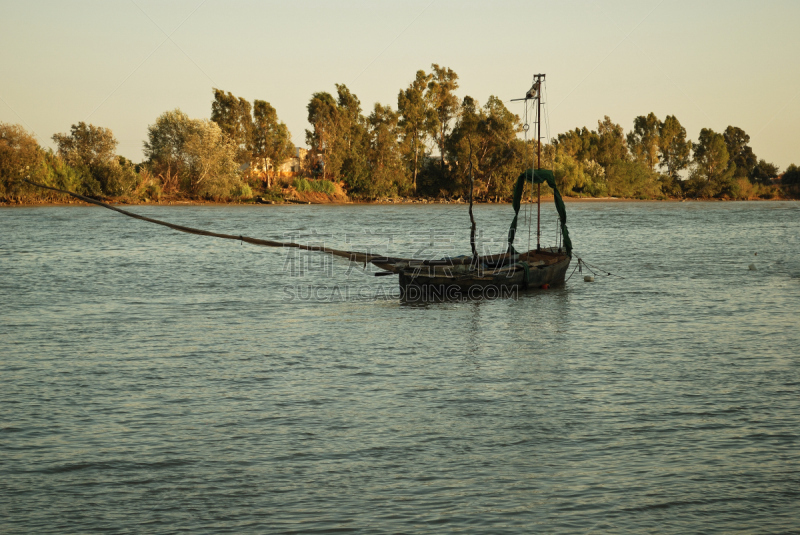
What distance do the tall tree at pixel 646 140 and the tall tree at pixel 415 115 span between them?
59.6 meters

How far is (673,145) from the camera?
6703 inches

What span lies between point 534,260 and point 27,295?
19.2 metres

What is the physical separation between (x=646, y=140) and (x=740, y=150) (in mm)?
43143

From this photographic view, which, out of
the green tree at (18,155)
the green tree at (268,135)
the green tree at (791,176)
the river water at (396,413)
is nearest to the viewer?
the river water at (396,413)

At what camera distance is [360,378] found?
1553 centimetres

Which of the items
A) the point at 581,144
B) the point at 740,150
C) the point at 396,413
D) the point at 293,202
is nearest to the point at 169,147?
the point at 293,202

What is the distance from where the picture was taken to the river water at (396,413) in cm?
932

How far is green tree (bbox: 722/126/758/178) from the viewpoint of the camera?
196125mm

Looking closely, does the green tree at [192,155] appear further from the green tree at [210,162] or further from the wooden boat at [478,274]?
the wooden boat at [478,274]

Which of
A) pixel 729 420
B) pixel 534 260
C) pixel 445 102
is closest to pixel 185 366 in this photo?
pixel 729 420

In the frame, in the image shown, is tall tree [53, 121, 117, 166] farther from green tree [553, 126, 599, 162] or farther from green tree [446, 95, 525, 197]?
green tree [553, 126, 599, 162]

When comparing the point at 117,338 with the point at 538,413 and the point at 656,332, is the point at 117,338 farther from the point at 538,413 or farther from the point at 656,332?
the point at 656,332

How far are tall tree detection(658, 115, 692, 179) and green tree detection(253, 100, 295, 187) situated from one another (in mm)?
87539

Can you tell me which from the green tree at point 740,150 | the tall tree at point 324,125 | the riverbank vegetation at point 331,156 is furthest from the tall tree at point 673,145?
the tall tree at point 324,125
